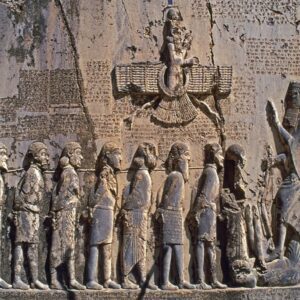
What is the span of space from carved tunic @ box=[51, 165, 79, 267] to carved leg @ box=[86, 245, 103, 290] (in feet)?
0.61

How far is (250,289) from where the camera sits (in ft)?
23.0

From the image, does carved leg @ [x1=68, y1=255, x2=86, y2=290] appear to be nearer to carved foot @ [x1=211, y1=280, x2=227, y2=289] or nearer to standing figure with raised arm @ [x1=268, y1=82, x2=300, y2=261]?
carved foot @ [x1=211, y1=280, x2=227, y2=289]

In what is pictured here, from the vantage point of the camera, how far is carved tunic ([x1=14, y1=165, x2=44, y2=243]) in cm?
696

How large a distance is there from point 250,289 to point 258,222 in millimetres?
680

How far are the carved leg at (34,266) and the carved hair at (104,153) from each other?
0.98 m

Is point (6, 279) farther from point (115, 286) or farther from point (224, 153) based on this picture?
point (224, 153)

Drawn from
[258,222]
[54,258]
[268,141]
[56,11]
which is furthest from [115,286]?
[56,11]

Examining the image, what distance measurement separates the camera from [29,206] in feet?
23.0

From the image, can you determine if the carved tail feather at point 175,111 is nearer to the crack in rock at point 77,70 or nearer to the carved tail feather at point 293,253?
the crack in rock at point 77,70

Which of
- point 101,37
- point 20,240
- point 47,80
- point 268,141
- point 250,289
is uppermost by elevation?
point 101,37

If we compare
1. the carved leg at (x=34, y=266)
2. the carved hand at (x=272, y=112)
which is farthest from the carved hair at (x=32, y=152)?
the carved hand at (x=272, y=112)

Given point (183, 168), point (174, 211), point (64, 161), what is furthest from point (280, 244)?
point (64, 161)

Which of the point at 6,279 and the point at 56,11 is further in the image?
the point at 56,11

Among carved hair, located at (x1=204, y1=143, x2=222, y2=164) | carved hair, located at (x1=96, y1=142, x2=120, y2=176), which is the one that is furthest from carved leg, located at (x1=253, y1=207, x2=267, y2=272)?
carved hair, located at (x1=96, y1=142, x2=120, y2=176)
